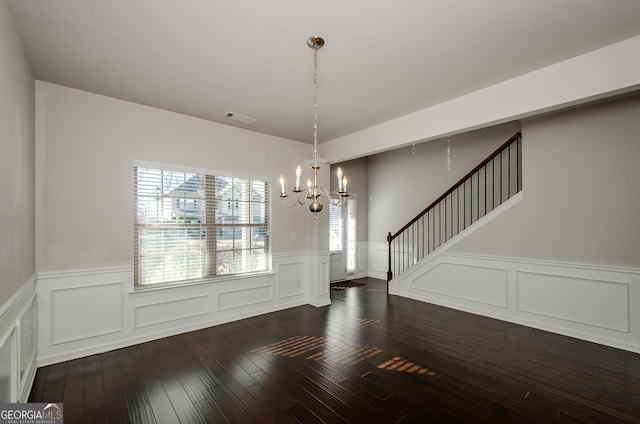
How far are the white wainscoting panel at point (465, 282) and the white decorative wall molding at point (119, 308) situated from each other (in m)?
2.82

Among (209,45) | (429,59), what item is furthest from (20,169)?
(429,59)

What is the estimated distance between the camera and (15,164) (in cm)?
224

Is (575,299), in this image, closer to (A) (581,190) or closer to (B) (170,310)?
(A) (581,190)

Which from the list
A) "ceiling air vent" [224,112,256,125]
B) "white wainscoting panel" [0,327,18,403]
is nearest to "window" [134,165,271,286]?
"ceiling air vent" [224,112,256,125]

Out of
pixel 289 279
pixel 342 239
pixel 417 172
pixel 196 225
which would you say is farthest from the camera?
pixel 342 239

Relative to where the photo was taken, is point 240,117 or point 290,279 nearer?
point 240,117

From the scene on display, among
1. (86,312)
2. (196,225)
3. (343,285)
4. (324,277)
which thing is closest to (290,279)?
(324,277)

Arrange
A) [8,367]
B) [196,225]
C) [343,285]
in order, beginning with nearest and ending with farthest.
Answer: [8,367]
[196,225]
[343,285]

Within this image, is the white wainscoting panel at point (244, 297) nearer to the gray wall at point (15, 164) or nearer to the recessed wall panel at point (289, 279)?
the recessed wall panel at point (289, 279)

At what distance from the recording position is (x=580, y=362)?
304 centimetres

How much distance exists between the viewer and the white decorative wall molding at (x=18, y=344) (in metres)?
1.86

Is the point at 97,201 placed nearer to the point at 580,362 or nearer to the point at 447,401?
the point at 447,401

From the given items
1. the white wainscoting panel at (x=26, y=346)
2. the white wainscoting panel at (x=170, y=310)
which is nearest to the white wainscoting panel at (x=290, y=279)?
the white wainscoting panel at (x=170, y=310)

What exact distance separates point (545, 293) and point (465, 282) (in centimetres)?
106
